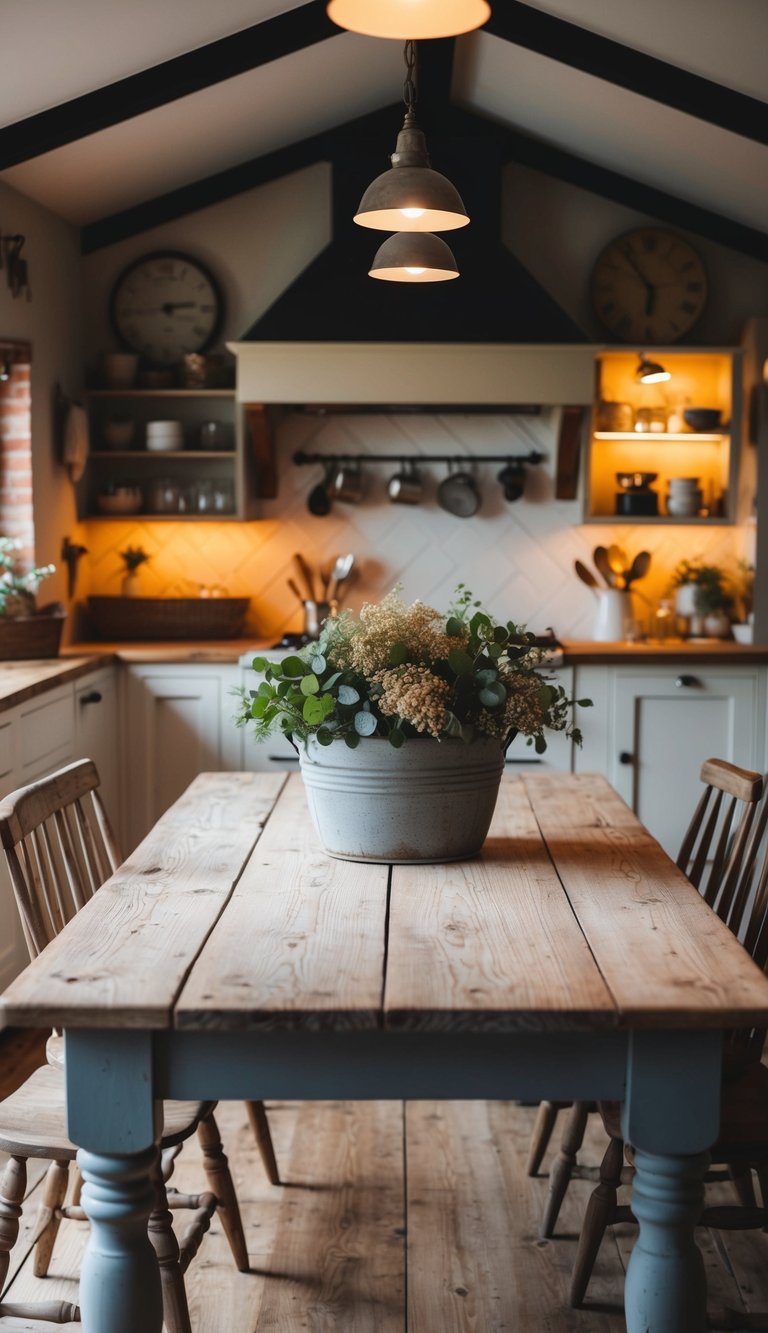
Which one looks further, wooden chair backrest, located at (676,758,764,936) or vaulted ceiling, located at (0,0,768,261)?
vaulted ceiling, located at (0,0,768,261)

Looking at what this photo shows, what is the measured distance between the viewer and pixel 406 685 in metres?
2.04

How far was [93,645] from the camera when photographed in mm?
4812

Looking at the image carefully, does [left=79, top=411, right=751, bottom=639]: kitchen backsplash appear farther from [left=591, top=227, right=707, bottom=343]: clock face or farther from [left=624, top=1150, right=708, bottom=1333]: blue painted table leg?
[left=624, top=1150, right=708, bottom=1333]: blue painted table leg

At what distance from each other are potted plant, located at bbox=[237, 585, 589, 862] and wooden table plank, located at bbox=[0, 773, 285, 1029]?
258 mm

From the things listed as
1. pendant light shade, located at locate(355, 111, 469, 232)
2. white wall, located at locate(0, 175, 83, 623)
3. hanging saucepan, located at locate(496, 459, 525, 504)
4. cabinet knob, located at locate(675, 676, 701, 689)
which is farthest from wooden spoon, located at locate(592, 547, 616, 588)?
pendant light shade, located at locate(355, 111, 469, 232)

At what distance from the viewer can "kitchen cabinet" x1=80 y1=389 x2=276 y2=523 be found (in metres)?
4.83

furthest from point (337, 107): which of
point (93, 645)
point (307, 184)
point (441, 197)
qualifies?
point (441, 197)

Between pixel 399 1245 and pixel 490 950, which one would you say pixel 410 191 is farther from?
pixel 399 1245

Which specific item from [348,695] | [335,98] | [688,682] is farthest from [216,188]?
[348,695]

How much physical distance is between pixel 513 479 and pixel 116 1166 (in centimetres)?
375

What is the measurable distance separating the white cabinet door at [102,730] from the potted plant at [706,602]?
2.14 meters

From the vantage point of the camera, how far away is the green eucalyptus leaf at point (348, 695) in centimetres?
206

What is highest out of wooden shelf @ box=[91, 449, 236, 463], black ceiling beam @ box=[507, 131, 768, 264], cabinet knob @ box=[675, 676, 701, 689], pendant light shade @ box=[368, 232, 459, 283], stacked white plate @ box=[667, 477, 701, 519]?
black ceiling beam @ box=[507, 131, 768, 264]

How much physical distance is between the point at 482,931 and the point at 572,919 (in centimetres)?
15
